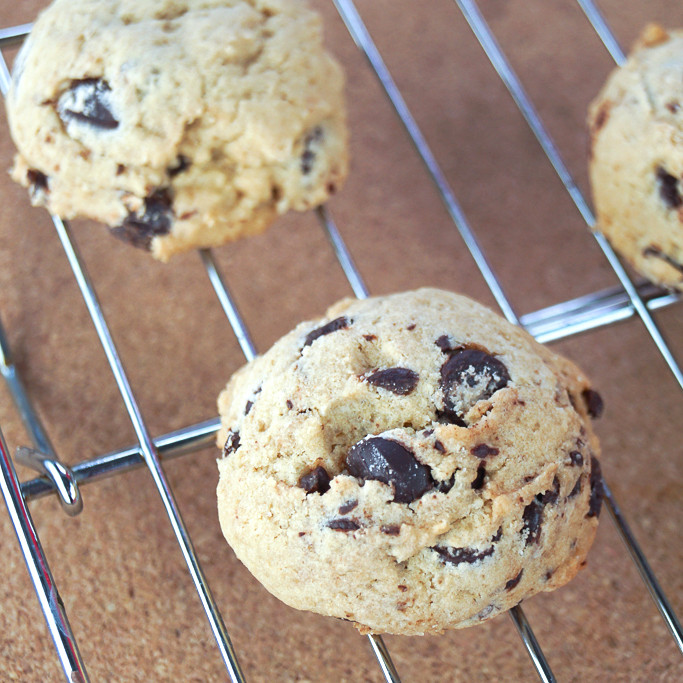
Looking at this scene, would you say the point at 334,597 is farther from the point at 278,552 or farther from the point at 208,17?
the point at 208,17

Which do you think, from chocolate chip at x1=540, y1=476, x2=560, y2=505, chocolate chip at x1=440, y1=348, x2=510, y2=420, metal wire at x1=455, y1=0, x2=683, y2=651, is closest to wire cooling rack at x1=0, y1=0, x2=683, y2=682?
metal wire at x1=455, y1=0, x2=683, y2=651

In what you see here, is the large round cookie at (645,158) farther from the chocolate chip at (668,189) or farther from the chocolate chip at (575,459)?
the chocolate chip at (575,459)

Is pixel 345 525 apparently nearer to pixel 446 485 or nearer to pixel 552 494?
pixel 446 485

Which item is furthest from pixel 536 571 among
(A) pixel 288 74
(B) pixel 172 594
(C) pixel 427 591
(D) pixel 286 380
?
(A) pixel 288 74

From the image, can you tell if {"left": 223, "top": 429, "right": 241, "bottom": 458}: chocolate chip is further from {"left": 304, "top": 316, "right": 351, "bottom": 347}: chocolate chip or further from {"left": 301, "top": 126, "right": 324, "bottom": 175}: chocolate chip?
{"left": 301, "top": 126, "right": 324, "bottom": 175}: chocolate chip

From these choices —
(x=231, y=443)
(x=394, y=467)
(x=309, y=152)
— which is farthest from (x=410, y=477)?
(x=309, y=152)

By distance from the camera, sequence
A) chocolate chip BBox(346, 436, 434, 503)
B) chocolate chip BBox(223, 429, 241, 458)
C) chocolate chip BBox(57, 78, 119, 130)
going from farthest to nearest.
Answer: chocolate chip BBox(57, 78, 119, 130), chocolate chip BBox(223, 429, 241, 458), chocolate chip BBox(346, 436, 434, 503)
